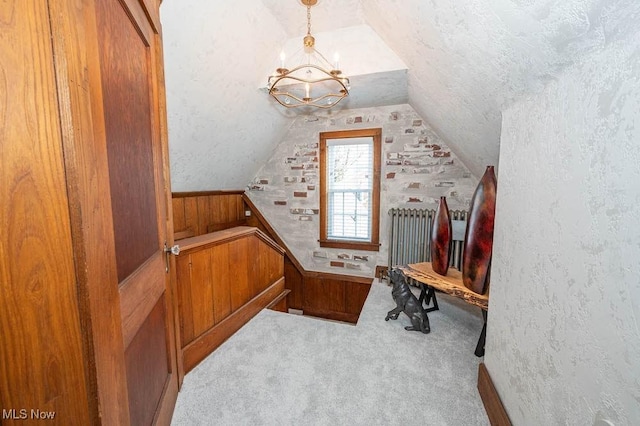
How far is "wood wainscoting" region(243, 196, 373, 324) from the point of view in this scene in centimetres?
370

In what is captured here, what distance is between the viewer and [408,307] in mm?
2160

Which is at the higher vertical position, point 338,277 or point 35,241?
point 35,241

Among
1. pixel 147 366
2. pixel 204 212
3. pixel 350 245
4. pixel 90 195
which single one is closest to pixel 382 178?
pixel 350 245

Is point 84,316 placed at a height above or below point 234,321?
above

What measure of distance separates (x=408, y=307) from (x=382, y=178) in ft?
5.90

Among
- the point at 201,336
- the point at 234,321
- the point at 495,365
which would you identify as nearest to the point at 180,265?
the point at 201,336

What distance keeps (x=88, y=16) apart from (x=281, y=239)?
140 inches

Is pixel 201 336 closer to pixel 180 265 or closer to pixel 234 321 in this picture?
pixel 234 321

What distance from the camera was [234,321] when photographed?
6.98ft

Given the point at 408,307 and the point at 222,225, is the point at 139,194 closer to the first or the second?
the point at 408,307

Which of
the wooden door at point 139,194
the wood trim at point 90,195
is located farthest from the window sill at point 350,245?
the wood trim at point 90,195

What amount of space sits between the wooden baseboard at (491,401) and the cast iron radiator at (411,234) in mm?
1869

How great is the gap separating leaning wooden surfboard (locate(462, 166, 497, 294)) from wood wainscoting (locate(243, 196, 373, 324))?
1.92 m

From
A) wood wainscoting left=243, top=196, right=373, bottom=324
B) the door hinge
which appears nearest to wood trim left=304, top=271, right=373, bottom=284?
wood wainscoting left=243, top=196, right=373, bottom=324
